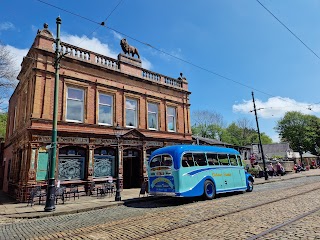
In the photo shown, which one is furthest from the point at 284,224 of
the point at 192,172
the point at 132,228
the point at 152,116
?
the point at 152,116

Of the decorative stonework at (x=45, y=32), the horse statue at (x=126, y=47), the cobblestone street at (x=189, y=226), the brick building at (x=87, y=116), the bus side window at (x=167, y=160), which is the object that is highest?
the horse statue at (x=126, y=47)

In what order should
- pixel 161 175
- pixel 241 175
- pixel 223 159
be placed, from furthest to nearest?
1. pixel 241 175
2. pixel 223 159
3. pixel 161 175

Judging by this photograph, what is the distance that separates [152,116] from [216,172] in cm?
958

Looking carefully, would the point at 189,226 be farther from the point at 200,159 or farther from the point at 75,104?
the point at 75,104

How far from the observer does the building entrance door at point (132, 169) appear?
19.2 m

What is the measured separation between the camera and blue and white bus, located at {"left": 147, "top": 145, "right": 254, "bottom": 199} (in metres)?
11.7

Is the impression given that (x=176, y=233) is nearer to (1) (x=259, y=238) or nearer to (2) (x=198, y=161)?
(1) (x=259, y=238)

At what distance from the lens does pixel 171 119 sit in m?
23.1

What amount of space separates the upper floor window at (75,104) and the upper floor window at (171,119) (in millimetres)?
8601

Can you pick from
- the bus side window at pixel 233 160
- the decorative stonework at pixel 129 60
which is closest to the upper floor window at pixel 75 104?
the decorative stonework at pixel 129 60

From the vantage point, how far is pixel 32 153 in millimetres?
13984

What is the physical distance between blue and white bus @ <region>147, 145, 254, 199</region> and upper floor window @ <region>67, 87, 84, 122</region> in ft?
22.4

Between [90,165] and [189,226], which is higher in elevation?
[90,165]

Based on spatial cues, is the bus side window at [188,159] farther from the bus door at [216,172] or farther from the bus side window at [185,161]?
the bus door at [216,172]
